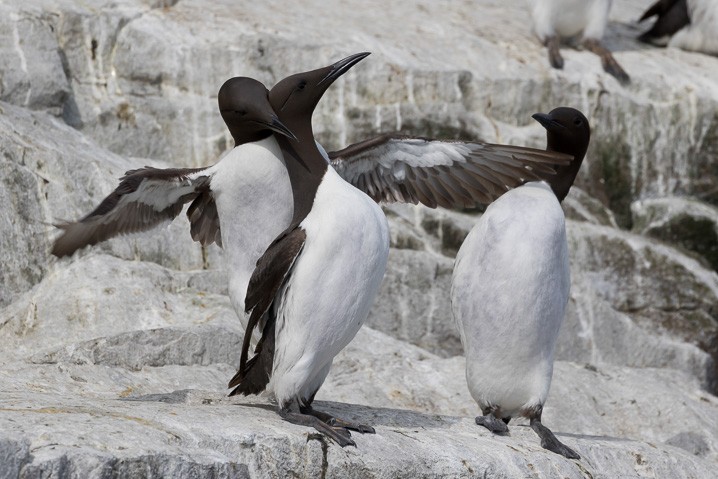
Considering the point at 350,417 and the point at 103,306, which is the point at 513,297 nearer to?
the point at 350,417

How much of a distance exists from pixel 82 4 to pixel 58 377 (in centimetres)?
477

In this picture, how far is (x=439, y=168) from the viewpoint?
7.04 metres

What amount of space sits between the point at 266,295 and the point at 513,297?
1.39m

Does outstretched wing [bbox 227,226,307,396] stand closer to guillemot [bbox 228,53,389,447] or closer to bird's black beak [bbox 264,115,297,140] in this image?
guillemot [bbox 228,53,389,447]

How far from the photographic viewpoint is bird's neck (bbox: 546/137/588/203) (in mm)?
7008

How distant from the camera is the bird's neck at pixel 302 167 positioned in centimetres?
595

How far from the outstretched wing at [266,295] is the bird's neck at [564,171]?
1.82m

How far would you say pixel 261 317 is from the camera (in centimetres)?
602

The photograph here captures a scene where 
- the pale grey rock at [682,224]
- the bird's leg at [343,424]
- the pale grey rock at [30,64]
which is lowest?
the pale grey rock at [682,224]

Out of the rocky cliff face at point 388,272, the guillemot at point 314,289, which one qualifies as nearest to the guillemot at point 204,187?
the rocky cliff face at point 388,272

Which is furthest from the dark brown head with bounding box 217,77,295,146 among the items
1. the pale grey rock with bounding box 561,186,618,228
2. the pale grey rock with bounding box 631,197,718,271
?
the pale grey rock with bounding box 631,197,718,271

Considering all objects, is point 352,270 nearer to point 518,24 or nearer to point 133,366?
point 133,366

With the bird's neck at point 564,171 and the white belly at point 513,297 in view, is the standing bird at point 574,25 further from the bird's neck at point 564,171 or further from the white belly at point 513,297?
the white belly at point 513,297

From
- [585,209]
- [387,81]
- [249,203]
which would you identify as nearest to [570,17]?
Answer: [585,209]
